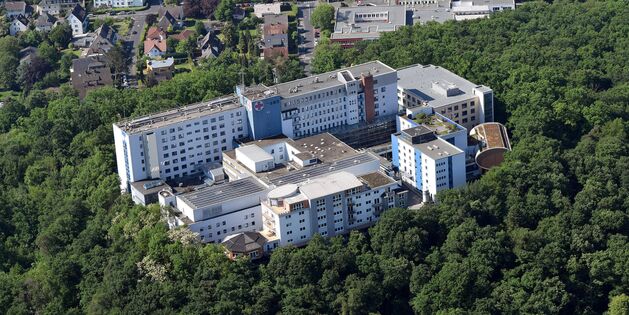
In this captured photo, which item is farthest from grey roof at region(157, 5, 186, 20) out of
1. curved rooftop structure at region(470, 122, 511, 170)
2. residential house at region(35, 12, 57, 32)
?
curved rooftop structure at region(470, 122, 511, 170)

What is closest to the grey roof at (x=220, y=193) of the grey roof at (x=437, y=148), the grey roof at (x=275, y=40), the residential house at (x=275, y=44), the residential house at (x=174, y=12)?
the grey roof at (x=437, y=148)

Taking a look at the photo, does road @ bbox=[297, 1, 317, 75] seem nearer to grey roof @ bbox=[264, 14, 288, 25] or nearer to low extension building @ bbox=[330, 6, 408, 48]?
grey roof @ bbox=[264, 14, 288, 25]

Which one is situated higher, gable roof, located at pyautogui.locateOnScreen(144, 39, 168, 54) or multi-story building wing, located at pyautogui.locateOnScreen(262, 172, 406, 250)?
gable roof, located at pyautogui.locateOnScreen(144, 39, 168, 54)

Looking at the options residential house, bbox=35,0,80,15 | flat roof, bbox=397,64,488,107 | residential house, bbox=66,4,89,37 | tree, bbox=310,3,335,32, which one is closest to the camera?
flat roof, bbox=397,64,488,107

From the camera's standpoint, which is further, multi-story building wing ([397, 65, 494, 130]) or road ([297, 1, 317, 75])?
road ([297, 1, 317, 75])

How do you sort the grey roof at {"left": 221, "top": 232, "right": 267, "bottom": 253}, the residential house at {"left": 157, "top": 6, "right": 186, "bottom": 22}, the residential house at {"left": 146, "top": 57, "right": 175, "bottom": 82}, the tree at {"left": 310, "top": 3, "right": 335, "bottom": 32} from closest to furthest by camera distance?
the grey roof at {"left": 221, "top": 232, "right": 267, "bottom": 253}
the residential house at {"left": 146, "top": 57, "right": 175, "bottom": 82}
the tree at {"left": 310, "top": 3, "right": 335, "bottom": 32}
the residential house at {"left": 157, "top": 6, "right": 186, "bottom": 22}

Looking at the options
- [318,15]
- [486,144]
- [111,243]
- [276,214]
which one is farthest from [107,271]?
[318,15]

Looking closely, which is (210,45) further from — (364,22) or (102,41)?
(364,22)

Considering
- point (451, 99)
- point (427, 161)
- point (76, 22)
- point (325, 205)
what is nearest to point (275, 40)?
point (76, 22)
